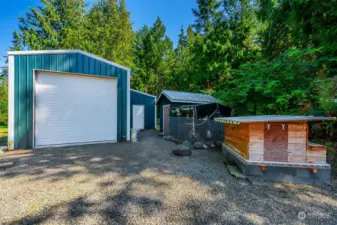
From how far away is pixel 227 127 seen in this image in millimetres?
4906

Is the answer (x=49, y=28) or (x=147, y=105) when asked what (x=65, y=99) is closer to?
(x=147, y=105)

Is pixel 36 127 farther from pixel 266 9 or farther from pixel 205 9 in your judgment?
pixel 205 9

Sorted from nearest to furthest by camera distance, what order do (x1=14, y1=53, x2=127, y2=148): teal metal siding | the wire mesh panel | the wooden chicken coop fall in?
1. the wooden chicken coop
2. (x1=14, y1=53, x2=127, y2=148): teal metal siding
3. the wire mesh panel

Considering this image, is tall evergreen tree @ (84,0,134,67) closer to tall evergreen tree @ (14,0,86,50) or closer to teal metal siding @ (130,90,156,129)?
tall evergreen tree @ (14,0,86,50)

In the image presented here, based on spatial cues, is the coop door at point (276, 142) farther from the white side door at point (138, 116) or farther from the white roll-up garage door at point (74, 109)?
the white side door at point (138, 116)

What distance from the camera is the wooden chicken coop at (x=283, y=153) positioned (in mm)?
3139

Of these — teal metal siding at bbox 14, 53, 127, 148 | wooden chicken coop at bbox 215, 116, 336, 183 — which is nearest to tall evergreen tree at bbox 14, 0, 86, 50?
teal metal siding at bbox 14, 53, 127, 148

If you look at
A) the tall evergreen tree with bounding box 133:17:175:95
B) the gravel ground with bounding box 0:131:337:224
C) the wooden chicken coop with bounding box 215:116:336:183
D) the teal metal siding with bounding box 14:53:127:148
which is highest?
the tall evergreen tree with bounding box 133:17:175:95

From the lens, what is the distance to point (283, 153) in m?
3.23

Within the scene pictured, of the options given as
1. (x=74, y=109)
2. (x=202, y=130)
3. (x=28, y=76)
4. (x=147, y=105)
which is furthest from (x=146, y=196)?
(x=147, y=105)

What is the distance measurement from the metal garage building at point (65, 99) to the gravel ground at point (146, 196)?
2.02 metres

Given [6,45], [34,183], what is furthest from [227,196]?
[6,45]

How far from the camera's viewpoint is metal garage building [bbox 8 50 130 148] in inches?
217

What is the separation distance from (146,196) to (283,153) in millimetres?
2822
